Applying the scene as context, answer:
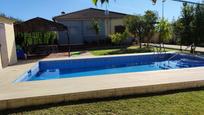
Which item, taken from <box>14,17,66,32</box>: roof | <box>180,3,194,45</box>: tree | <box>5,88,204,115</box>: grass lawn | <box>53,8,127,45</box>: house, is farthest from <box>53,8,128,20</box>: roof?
<box>5,88,204,115</box>: grass lawn

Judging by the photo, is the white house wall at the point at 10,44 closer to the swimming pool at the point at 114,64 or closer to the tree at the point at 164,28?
the swimming pool at the point at 114,64

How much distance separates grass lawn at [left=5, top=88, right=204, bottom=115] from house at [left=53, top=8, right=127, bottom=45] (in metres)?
21.0

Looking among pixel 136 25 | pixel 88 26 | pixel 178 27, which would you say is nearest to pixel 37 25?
pixel 136 25

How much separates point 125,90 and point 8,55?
9.19m

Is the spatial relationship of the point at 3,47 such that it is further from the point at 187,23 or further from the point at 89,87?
the point at 187,23

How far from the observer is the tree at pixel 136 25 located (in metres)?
22.0

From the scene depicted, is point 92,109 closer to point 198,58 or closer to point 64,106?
point 64,106

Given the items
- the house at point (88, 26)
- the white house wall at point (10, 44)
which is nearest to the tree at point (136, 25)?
the house at point (88, 26)

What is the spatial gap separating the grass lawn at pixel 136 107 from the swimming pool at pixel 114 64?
6120 millimetres

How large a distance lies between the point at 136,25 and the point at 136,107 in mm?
16955

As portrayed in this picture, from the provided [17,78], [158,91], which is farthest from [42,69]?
[158,91]

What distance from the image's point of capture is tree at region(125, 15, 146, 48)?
22.0 m

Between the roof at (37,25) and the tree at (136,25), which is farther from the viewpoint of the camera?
the tree at (136,25)

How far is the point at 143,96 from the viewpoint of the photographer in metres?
6.77
